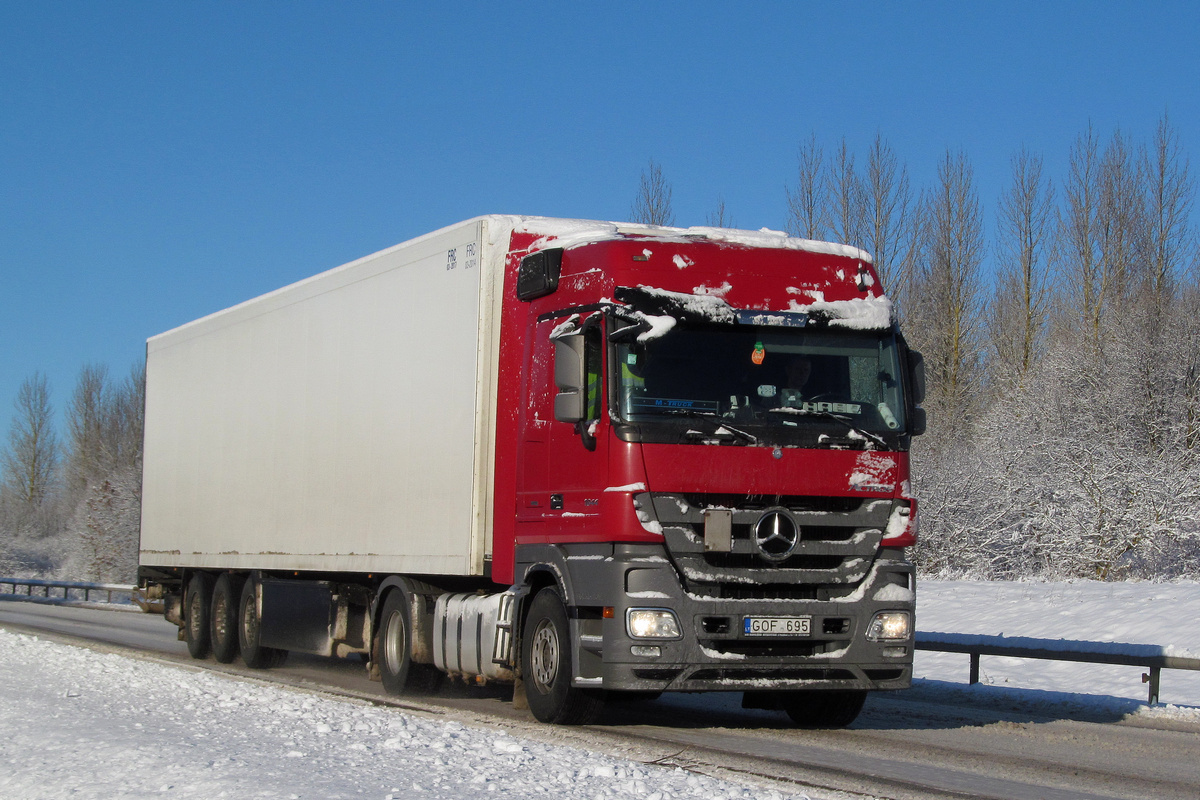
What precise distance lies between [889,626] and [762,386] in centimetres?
188

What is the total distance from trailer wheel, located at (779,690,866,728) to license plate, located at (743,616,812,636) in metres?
1.27

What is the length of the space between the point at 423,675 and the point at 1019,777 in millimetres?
6120

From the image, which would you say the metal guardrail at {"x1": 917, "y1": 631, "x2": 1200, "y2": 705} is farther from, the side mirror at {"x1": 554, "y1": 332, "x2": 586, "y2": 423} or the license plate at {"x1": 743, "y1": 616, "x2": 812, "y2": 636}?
the side mirror at {"x1": 554, "y1": 332, "x2": 586, "y2": 423}

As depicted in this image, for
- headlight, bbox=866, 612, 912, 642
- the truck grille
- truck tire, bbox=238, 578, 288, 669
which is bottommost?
truck tire, bbox=238, 578, 288, 669

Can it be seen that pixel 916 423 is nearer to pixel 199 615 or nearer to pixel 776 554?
pixel 776 554

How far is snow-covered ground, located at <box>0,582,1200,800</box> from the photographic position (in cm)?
652

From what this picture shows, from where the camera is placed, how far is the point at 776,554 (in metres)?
8.93

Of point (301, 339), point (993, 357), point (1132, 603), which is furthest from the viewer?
point (993, 357)

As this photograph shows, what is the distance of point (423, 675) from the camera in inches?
485

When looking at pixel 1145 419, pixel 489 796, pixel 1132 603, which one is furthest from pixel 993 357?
pixel 489 796

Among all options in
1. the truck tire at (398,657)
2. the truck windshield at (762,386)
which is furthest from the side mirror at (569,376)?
the truck tire at (398,657)

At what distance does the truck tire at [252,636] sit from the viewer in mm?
15914

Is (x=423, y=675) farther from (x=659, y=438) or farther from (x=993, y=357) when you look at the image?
(x=993, y=357)

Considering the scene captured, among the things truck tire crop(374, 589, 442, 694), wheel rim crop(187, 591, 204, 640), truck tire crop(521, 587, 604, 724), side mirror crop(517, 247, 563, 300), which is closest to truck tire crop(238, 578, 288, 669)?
wheel rim crop(187, 591, 204, 640)
